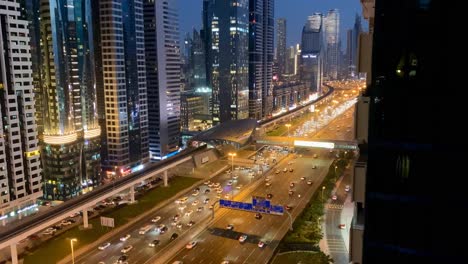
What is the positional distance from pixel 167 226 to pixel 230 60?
301 feet

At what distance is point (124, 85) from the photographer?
8494 cm

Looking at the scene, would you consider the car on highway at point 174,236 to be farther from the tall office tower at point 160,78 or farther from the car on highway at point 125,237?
the tall office tower at point 160,78

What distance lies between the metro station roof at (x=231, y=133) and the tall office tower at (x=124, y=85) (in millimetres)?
14331

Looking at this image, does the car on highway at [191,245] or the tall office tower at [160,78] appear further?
the tall office tower at [160,78]

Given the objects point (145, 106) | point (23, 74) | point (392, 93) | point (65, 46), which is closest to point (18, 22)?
point (23, 74)

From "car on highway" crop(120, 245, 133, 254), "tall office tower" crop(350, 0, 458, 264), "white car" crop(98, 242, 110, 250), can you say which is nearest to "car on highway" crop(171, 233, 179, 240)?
"car on highway" crop(120, 245, 133, 254)

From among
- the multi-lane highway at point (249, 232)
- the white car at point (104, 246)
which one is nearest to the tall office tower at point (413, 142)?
the multi-lane highway at point (249, 232)

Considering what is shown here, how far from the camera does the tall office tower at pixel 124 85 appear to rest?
271ft

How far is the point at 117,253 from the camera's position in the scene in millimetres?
44406

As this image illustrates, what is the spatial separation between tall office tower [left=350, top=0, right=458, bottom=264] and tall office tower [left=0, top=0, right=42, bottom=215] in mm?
58298

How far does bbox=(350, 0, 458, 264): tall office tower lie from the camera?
902cm

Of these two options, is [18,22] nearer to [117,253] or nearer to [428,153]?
[117,253]

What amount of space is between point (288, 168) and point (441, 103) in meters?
74.3

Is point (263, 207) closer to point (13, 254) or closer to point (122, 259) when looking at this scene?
point (122, 259)
